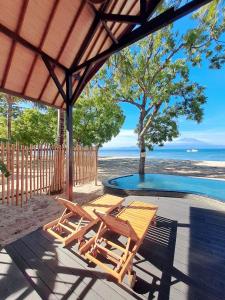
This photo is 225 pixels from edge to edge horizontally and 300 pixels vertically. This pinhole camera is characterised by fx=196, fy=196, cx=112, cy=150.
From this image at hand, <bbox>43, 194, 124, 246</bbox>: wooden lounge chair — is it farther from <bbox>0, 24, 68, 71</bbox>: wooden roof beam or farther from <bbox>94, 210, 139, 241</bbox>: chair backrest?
<bbox>0, 24, 68, 71</bbox>: wooden roof beam

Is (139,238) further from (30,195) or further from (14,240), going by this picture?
(30,195)

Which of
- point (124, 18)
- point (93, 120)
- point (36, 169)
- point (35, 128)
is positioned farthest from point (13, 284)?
point (93, 120)

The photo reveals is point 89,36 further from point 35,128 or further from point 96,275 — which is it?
point 35,128

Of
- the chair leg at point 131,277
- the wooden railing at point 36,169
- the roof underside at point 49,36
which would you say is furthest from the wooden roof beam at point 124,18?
the chair leg at point 131,277

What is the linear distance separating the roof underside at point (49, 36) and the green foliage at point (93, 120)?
823cm

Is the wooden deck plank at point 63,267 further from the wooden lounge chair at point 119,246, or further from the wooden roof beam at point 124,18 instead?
the wooden roof beam at point 124,18

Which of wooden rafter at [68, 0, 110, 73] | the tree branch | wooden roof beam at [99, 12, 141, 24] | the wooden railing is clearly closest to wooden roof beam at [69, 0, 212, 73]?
wooden roof beam at [99, 12, 141, 24]

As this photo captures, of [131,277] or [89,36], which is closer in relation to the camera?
[131,277]

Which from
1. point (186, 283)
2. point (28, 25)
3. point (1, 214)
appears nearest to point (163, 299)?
point (186, 283)

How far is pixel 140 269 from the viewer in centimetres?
298

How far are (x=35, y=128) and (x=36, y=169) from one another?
26.4 feet

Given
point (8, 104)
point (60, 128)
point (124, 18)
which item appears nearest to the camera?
point (124, 18)

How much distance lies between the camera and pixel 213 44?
1098cm

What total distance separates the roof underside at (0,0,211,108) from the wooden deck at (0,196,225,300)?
13.7 feet
